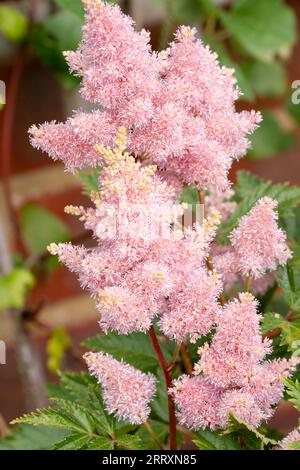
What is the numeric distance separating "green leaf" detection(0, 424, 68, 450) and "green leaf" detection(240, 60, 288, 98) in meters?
0.60

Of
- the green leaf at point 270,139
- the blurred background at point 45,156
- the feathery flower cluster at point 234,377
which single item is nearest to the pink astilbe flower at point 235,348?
the feathery flower cluster at point 234,377

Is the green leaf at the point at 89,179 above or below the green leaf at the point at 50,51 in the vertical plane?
below

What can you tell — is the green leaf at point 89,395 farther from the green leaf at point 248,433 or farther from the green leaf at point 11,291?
the green leaf at point 11,291

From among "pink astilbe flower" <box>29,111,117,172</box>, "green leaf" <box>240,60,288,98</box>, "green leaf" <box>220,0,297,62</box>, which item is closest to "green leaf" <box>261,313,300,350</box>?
"pink astilbe flower" <box>29,111,117,172</box>

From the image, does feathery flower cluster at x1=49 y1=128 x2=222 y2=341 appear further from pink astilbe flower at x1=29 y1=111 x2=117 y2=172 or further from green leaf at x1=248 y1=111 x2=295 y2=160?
green leaf at x1=248 y1=111 x2=295 y2=160

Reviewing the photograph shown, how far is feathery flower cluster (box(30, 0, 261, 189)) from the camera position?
38cm

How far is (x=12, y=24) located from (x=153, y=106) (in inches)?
19.5

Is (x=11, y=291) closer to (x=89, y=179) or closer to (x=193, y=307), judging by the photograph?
(x=89, y=179)

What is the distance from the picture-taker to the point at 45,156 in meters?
0.94

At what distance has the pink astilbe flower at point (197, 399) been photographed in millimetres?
397

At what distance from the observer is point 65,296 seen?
1031 mm

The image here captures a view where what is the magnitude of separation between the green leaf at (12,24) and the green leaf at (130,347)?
0.43 m

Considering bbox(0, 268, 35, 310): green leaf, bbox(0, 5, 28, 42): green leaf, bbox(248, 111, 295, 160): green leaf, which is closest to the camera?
bbox(0, 268, 35, 310): green leaf

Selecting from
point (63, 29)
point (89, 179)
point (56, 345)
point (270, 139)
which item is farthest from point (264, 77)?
point (89, 179)
